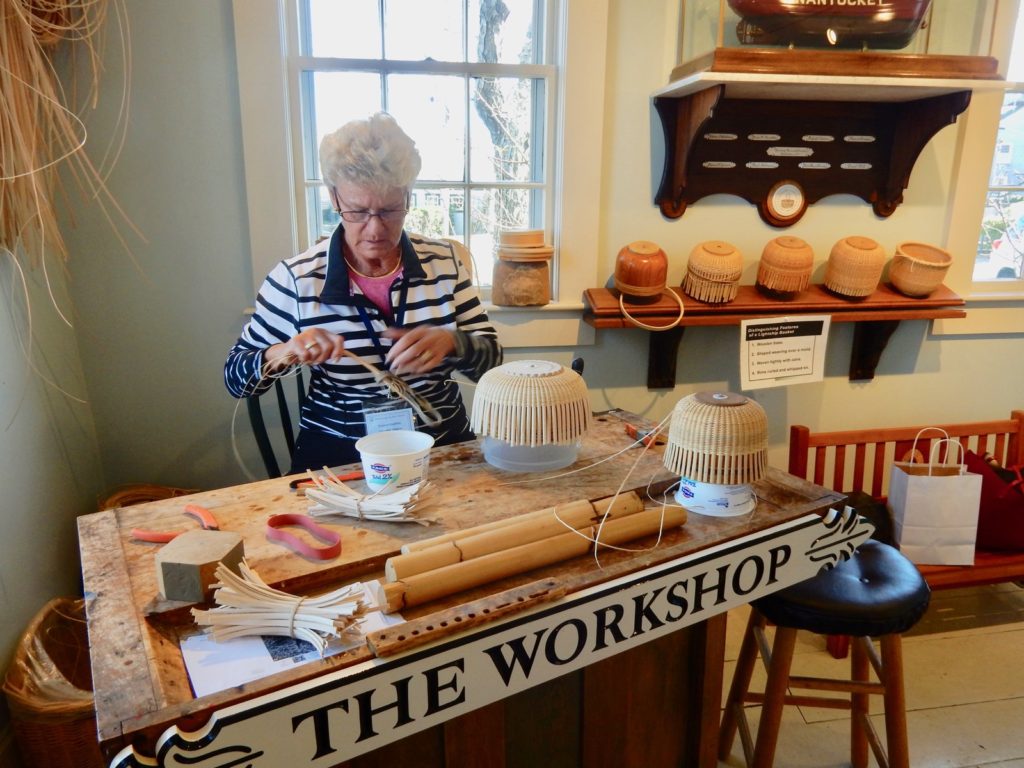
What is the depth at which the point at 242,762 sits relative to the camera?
2.58 ft

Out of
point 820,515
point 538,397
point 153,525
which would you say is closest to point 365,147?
point 538,397

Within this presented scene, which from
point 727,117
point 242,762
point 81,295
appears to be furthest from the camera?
point 727,117

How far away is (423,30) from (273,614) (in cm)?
193

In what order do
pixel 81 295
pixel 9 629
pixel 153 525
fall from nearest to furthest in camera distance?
1. pixel 153 525
2. pixel 9 629
3. pixel 81 295

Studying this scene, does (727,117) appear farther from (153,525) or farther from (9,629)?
(9,629)

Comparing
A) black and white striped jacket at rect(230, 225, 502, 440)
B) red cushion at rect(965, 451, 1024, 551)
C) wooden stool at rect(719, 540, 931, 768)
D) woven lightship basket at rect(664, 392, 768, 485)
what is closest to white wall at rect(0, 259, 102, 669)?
black and white striped jacket at rect(230, 225, 502, 440)

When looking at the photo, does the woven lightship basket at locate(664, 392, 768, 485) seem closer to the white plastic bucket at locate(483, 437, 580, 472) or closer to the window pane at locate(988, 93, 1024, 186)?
the white plastic bucket at locate(483, 437, 580, 472)

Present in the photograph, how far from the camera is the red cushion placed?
228 cm

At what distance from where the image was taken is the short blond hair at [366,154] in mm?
1607

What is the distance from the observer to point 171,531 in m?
1.16

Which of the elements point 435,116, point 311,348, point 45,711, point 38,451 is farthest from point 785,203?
point 45,711

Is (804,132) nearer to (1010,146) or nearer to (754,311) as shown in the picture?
(754,311)

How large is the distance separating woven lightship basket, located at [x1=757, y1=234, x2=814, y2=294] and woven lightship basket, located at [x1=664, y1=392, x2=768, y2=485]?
1.28m

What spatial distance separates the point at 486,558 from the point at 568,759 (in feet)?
1.48
